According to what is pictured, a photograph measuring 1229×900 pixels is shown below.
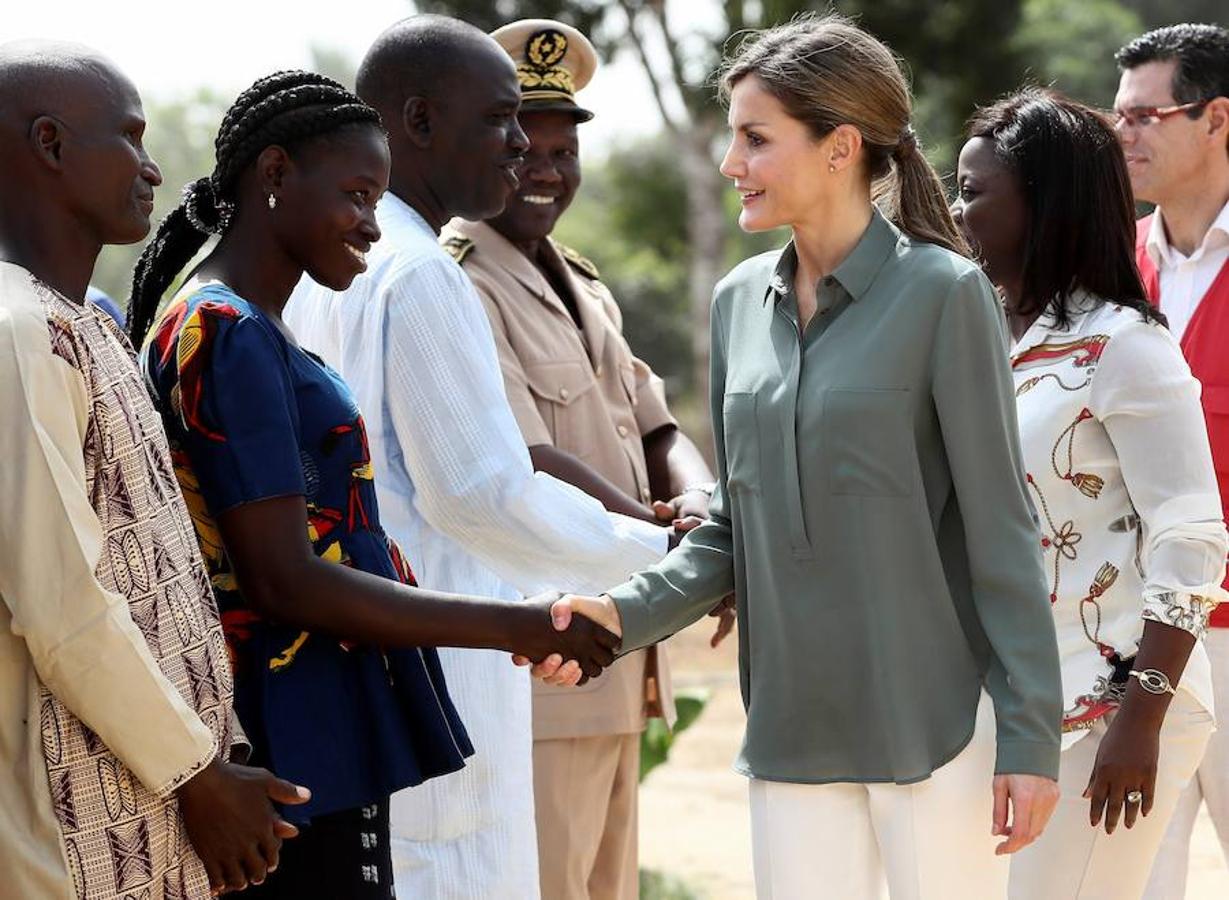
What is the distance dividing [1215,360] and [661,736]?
9.02 feet

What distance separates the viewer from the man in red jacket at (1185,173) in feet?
15.6

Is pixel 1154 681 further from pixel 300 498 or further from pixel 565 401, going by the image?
pixel 300 498

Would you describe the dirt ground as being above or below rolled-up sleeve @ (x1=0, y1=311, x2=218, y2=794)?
below

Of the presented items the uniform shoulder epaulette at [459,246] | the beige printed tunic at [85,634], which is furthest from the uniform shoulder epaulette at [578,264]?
the beige printed tunic at [85,634]

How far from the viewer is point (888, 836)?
3.04 metres

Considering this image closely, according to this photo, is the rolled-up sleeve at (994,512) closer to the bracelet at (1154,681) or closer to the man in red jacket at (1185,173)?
the bracelet at (1154,681)

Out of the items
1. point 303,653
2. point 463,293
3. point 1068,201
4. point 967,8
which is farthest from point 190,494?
point 967,8

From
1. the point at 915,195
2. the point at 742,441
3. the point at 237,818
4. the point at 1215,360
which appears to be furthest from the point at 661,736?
the point at 237,818

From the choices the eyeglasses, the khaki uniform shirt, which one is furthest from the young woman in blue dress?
the eyeglasses

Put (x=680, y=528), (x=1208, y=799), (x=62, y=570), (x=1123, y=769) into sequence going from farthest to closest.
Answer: (x=1208, y=799) → (x=680, y=528) → (x=1123, y=769) → (x=62, y=570)

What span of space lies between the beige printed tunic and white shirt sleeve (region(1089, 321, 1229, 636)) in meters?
1.93

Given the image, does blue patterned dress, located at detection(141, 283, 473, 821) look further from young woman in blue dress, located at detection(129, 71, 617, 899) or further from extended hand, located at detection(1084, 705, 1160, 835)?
extended hand, located at detection(1084, 705, 1160, 835)

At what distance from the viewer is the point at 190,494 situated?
2918 millimetres

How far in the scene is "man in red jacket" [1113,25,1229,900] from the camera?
4.75 m
